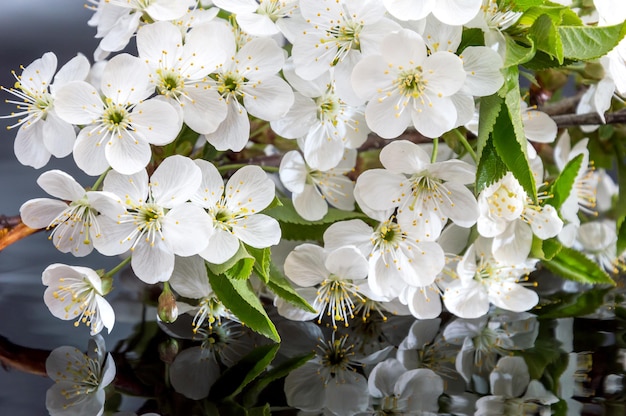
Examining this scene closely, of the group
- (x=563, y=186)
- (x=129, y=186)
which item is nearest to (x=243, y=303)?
(x=129, y=186)

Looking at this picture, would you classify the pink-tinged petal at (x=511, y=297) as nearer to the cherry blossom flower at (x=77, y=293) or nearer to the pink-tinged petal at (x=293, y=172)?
the pink-tinged petal at (x=293, y=172)

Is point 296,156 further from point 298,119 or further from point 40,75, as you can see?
point 40,75

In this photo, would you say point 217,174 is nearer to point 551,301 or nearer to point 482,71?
point 482,71

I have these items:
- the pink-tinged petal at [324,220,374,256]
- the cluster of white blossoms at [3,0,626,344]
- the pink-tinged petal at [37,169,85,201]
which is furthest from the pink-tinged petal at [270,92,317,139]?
the pink-tinged petal at [37,169,85,201]

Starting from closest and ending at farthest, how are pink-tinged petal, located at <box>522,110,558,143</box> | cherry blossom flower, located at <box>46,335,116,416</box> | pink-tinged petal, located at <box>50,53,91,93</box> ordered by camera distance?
1. cherry blossom flower, located at <box>46,335,116,416</box>
2. pink-tinged petal, located at <box>50,53,91,93</box>
3. pink-tinged petal, located at <box>522,110,558,143</box>

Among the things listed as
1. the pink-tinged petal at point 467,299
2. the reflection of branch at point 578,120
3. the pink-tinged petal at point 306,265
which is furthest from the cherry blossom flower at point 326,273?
the reflection of branch at point 578,120

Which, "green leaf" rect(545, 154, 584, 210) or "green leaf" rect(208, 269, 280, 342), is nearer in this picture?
"green leaf" rect(208, 269, 280, 342)

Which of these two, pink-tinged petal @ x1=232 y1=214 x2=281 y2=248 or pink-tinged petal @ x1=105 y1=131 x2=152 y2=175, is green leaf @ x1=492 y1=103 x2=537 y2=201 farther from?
pink-tinged petal @ x1=105 y1=131 x2=152 y2=175
